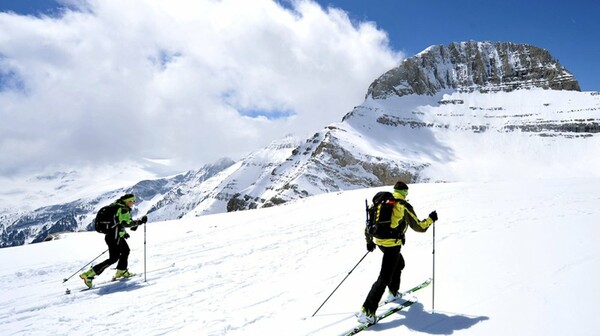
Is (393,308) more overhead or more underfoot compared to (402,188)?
more underfoot

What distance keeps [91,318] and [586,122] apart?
25081 cm

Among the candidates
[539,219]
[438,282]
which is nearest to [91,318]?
[438,282]

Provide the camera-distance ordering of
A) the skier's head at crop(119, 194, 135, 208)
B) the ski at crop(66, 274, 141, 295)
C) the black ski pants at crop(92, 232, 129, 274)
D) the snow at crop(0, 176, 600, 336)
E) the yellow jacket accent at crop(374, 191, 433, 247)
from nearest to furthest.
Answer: the snow at crop(0, 176, 600, 336)
the yellow jacket accent at crop(374, 191, 433, 247)
the ski at crop(66, 274, 141, 295)
the black ski pants at crop(92, 232, 129, 274)
the skier's head at crop(119, 194, 135, 208)

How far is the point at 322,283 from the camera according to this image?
8984 millimetres

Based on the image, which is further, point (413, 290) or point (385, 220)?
point (413, 290)

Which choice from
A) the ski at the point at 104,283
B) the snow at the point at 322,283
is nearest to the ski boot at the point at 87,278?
the ski at the point at 104,283

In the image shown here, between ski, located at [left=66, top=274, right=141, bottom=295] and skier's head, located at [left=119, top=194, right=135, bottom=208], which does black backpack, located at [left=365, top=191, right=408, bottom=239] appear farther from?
ski, located at [left=66, top=274, right=141, bottom=295]

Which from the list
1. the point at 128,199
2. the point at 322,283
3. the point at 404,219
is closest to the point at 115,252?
the point at 128,199

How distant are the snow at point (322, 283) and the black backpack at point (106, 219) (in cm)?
168

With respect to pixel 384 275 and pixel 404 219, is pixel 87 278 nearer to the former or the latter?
pixel 384 275

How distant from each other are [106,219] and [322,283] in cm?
665

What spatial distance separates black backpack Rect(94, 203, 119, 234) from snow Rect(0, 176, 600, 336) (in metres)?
1.68

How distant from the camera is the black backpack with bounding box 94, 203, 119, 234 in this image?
34.6ft

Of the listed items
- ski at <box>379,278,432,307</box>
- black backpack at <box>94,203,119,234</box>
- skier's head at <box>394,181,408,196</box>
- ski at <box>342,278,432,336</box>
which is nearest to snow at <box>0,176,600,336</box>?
ski at <box>342,278,432,336</box>
